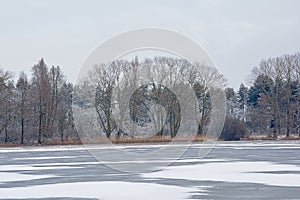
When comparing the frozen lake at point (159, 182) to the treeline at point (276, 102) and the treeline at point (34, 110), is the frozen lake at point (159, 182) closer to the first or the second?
the treeline at point (34, 110)

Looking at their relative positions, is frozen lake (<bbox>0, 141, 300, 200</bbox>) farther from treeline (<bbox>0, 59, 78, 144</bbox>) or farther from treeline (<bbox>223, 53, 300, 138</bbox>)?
treeline (<bbox>223, 53, 300, 138</bbox>)

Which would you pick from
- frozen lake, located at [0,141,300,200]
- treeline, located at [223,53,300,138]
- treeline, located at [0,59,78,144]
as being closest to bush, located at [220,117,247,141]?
treeline, located at [223,53,300,138]

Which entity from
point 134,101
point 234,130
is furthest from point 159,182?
point 134,101

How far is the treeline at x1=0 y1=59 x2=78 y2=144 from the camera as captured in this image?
2218 inches

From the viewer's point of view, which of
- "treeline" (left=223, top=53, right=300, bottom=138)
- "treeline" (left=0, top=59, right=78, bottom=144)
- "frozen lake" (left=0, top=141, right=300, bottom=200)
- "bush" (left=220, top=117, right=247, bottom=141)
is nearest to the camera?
"frozen lake" (left=0, top=141, right=300, bottom=200)

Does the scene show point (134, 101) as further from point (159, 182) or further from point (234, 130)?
point (159, 182)

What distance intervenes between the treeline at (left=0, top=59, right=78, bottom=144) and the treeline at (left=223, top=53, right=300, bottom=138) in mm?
17103

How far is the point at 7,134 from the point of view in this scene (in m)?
57.9

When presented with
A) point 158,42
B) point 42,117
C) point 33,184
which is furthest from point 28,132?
point 33,184

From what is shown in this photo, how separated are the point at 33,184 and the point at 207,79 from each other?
47.6 metres

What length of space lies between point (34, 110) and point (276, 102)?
24768 millimetres

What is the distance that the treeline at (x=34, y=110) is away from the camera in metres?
56.3

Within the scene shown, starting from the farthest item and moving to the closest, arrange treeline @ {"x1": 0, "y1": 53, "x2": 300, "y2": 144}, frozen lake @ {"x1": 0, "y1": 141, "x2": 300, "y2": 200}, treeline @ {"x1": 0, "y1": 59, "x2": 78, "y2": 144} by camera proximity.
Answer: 1. treeline @ {"x1": 0, "y1": 53, "x2": 300, "y2": 144}
2. treeline @ {"x1": 0, "y1": 59, "x2": 78, "y2": 144}
3. frozen lake @ {"x1": 0, "y1": 141, "x2": 300, "y2": 200}

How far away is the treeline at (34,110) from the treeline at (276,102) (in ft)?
56.1
